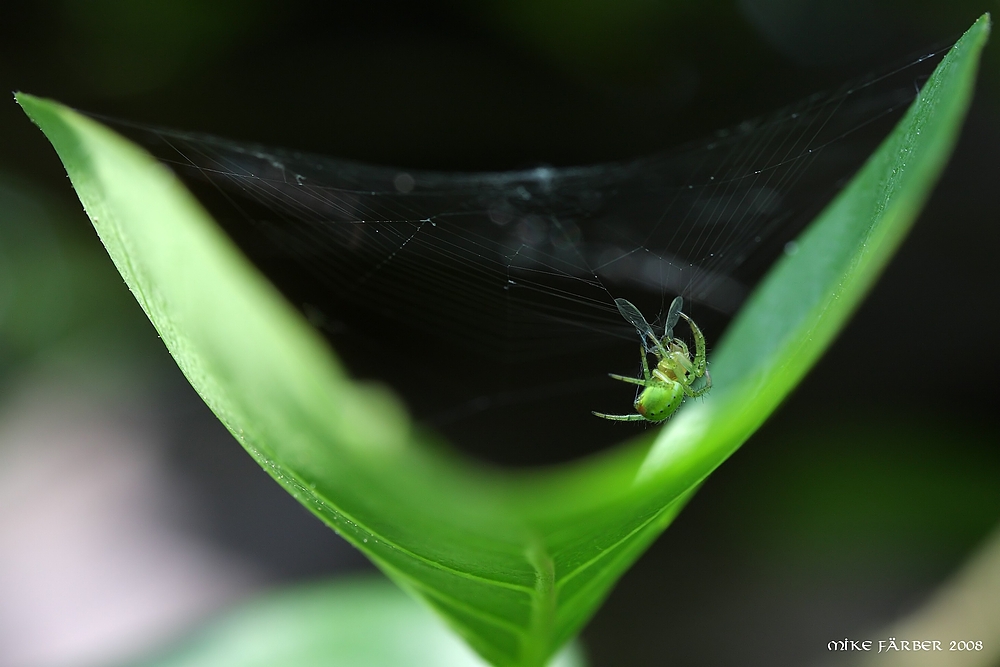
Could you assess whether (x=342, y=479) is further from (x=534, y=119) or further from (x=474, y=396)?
(x=534, y=119)

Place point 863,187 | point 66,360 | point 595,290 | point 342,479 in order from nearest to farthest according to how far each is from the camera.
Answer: point 342,479 < point 863,187 < point 595,290 < point 66,360

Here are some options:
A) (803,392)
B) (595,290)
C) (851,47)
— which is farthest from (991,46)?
(595,290)

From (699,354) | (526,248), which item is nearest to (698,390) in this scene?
(699,354)

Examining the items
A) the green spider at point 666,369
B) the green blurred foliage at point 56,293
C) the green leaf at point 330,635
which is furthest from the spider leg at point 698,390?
the green blurred foliage at point 56,293

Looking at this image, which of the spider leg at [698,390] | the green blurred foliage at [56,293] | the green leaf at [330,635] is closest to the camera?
the spider leg at [698,390]

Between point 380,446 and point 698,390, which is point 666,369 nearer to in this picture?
point 698,390

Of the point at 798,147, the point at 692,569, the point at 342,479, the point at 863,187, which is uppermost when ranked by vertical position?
the point at 798,147

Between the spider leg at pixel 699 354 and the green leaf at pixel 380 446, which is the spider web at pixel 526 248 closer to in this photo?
the spider leg at pixel 699 354
